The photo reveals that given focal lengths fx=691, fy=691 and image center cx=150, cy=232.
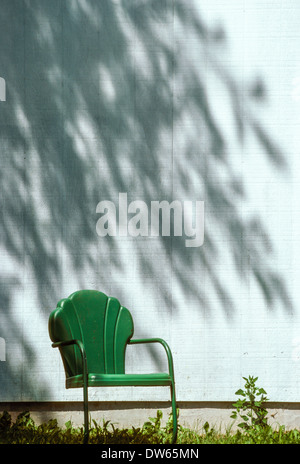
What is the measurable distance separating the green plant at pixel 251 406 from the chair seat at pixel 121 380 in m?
0.87

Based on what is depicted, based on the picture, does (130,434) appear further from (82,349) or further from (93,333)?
(82,349)

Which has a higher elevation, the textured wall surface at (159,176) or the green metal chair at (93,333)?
the textured wall surface at (159,176)

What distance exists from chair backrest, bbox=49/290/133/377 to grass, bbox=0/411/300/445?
462 mm

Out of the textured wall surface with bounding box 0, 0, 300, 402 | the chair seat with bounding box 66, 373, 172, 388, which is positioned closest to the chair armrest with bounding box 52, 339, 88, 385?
the chair seat with bounding box 66, 373, 172, 388

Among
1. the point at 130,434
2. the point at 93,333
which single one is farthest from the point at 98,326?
the point at 130,434

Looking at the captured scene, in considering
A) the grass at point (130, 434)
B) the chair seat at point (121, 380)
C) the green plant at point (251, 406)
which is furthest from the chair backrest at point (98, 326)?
the green plant at point (251, 406)

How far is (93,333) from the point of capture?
173 inches

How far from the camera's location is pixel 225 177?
15.9ft

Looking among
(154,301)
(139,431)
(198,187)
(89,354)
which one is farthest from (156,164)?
(139,431)

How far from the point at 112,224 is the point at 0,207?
79 centimetres

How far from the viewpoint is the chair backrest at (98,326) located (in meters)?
4.33

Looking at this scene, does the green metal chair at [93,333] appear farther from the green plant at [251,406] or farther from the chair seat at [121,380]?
the green plant at [251,406]
